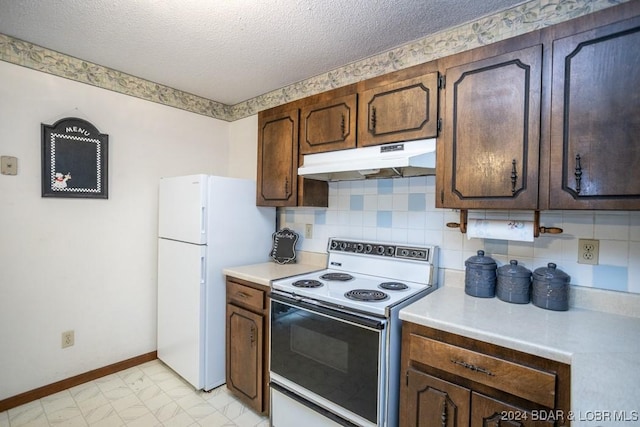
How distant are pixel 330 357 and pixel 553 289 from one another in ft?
3.55

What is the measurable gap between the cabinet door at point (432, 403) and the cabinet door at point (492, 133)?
0.79 meters

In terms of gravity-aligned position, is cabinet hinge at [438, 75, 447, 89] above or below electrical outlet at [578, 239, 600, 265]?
above

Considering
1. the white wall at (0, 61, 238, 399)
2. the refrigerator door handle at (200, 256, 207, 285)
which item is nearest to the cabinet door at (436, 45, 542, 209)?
the refrigerator door handle at (200, 256, 207, 285)

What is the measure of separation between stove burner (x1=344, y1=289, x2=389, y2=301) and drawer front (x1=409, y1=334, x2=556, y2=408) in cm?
25

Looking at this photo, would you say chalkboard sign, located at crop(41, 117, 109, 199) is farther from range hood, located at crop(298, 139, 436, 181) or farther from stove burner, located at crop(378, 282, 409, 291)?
stove burner, located at crop(378, 282, 409, 291)

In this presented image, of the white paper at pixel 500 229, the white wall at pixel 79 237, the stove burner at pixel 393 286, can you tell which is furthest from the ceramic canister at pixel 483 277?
the white wall at pixel 79 237

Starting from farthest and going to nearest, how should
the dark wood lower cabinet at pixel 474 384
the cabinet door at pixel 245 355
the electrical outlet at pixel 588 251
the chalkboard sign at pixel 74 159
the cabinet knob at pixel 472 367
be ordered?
the chalkboard sign at pixel 74 159, the cabinet door at pixel 245 355, the electrical outlet at pixel 588 251, the cabinet knob at pixel 472 367, the dark wood lower cabinet at pixel 474 384

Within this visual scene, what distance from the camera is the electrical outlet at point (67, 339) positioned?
87.8 inches

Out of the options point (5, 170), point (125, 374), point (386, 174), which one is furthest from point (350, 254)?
point (5, 170)

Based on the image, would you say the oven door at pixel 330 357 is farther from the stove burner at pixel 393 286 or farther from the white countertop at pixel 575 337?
the stove burner at pixel 393 286

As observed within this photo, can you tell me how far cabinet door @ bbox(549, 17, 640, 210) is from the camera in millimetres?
1114

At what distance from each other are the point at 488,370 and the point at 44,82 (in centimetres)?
305

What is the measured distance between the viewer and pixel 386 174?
203 cm

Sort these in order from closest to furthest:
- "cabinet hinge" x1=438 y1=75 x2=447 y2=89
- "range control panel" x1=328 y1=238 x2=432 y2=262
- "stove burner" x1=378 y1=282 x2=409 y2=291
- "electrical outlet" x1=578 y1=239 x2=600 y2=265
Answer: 1. "electrical outlet" x1=578 y1=239 x2=600 y2=265
2. "cabinet hinge" x1=438 y1=75 x2=447 y2=89
3. "stove burner" x1=378 y1=282 x2=409 y2=291
4. "range control panel" x1=328 y1=238 x2=432 y2=262
